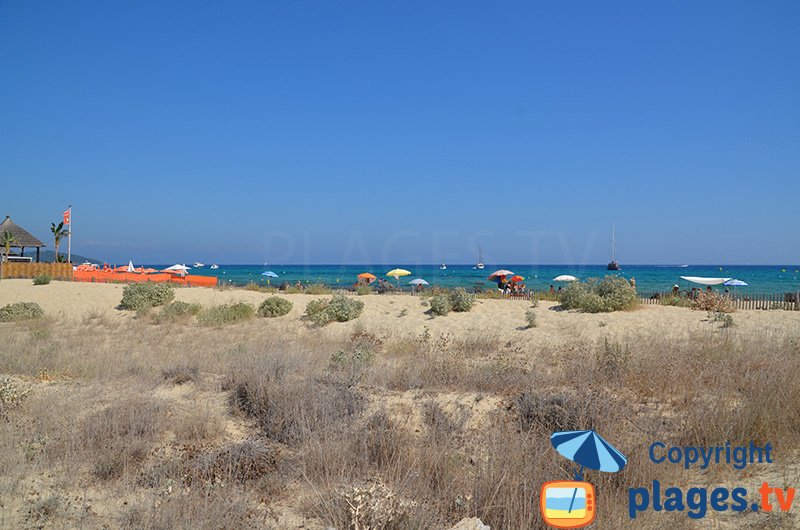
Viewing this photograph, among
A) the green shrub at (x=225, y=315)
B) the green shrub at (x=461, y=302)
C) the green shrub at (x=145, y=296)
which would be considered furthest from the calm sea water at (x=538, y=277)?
the green shrub at (x=461, y=302)

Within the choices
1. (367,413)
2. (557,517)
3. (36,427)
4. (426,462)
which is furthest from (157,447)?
(557,517)

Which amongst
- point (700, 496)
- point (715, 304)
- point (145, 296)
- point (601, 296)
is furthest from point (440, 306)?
point (700, 496)

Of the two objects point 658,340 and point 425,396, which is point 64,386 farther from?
point 658,340

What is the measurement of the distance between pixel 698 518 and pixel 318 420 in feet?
12.3

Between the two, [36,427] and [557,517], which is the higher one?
[557,517]

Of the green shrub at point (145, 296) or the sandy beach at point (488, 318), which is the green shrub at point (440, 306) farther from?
the green shrub at point (145, 296)

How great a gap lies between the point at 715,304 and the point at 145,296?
2464 centimetres

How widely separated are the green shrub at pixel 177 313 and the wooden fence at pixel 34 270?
68.7ft

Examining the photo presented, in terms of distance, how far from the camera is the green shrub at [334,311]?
19.7 metres

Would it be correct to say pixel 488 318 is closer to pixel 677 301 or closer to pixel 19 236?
pixel 677 301

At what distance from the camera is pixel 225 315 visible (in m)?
20.0

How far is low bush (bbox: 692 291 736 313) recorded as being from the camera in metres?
19.3

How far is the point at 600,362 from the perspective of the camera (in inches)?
321

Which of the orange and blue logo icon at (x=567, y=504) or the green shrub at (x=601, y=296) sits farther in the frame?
the green shrub at (x=601, y=296)
